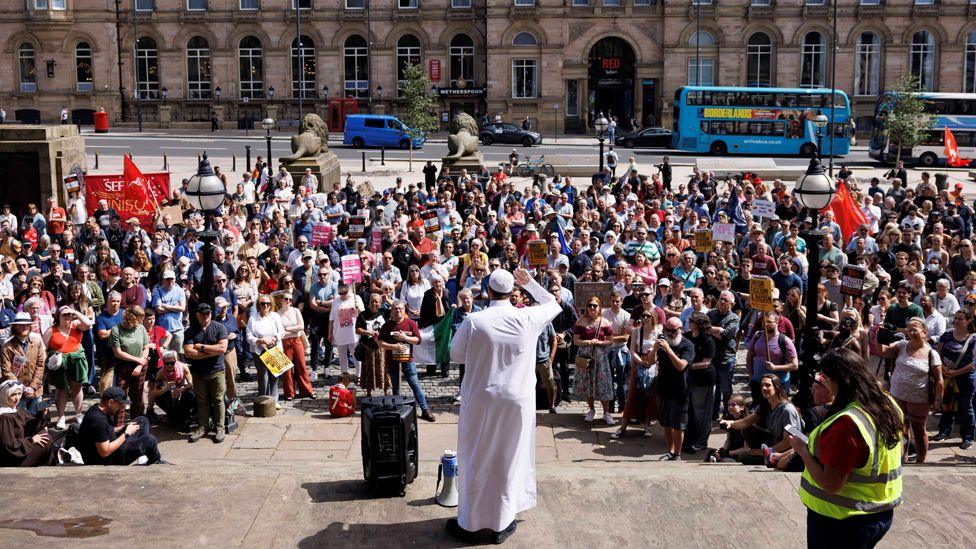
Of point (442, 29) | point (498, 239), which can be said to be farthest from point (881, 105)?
point (498, 239)

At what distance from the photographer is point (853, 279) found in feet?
40.3

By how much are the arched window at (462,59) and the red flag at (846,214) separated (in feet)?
153

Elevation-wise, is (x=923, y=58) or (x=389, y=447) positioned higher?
(x=923, y=58)

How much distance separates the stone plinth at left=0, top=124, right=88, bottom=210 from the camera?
23891 mm

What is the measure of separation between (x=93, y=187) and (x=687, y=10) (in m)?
46.7

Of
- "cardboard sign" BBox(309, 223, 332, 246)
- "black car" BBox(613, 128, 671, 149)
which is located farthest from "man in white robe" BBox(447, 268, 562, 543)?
"black car" BBox(613, 128, 671, 149)

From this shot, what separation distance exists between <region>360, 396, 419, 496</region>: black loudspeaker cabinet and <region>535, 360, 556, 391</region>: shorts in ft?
12.0

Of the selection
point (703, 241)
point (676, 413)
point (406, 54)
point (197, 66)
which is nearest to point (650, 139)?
point (406, 54)

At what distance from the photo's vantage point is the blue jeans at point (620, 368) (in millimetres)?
12559

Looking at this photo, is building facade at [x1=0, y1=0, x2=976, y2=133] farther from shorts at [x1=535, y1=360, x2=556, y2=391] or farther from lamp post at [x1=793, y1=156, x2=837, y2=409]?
lamp post at [x1=793, y1=156, x2=837, y2=409]

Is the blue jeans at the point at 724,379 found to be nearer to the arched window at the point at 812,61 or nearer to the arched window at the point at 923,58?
the arched window at the point at 812,61

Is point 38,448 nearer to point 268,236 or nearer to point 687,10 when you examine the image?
point 268,236

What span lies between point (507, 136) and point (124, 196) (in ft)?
109

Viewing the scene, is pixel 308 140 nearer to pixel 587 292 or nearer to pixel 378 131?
pixel 587 292
